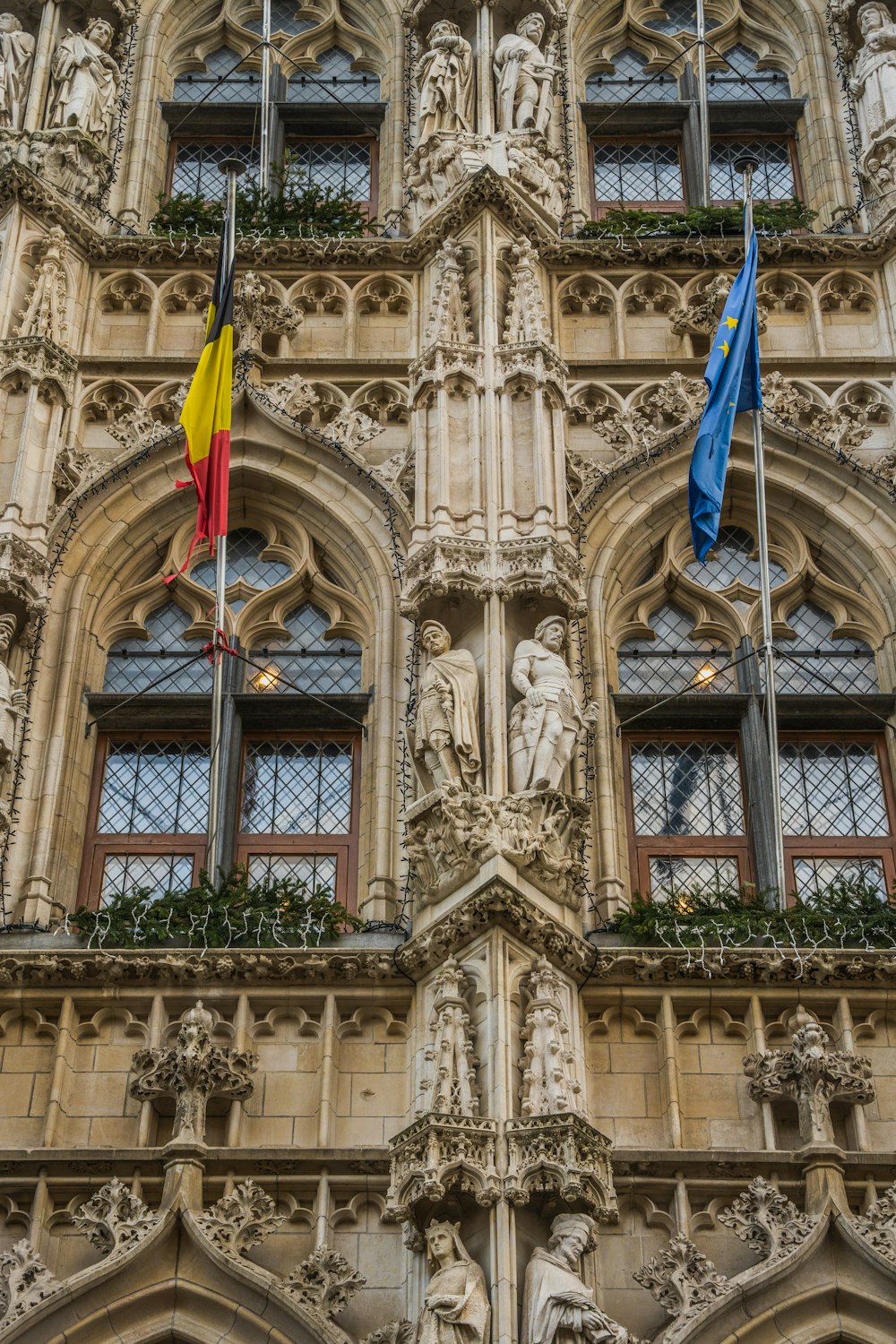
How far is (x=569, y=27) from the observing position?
90.3 ft

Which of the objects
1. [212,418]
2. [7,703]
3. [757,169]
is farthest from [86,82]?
[7,703]

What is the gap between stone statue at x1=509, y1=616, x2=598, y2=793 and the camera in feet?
62.3

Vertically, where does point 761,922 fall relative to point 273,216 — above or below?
below

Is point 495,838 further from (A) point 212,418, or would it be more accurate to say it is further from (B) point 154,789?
(A) point 212,418

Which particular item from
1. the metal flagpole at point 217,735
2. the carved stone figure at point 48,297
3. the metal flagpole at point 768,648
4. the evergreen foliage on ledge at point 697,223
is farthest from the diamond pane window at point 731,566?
the carved stone figure at point 48,297

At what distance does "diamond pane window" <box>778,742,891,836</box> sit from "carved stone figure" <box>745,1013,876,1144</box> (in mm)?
3046

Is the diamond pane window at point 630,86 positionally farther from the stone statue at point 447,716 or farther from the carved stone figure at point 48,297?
the stone statue at point 447,716

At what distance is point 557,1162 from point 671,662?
21.4ft

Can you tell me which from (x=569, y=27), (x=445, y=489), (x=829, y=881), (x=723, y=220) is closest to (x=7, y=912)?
(x=445, y=489)

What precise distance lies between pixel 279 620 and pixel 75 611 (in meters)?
1.84

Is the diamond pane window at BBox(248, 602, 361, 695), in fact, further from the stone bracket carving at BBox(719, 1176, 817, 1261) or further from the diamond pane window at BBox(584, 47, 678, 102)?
the diamond pane window at BBox(584, 47, 678, 102)

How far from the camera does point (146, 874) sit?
20.7m

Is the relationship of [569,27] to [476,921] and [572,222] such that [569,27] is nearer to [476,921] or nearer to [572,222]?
[572,222]

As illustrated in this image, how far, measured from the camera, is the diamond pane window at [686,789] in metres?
21.0
